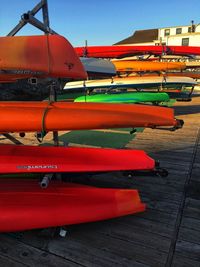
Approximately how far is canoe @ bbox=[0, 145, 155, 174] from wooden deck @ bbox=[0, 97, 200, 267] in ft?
2.07

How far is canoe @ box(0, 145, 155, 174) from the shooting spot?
3146 mm

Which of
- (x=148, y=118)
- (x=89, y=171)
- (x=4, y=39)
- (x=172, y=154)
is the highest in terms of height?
(x=4, y=39)

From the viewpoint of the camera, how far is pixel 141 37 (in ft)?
203

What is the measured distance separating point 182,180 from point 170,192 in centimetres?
51

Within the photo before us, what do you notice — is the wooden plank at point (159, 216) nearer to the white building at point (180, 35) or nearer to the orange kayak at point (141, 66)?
the orange kayak at point (141, 66)

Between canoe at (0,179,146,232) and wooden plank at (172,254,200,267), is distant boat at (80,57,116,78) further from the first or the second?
wooden plank at (172,254,200,267)

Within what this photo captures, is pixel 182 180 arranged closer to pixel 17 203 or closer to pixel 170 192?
pixel 170 192

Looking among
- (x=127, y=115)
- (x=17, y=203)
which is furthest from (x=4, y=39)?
(x=17, y=203)

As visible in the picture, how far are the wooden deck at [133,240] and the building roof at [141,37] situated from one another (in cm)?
5847

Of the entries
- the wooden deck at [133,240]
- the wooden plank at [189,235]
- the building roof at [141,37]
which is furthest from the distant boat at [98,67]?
the building roof at [141,37]

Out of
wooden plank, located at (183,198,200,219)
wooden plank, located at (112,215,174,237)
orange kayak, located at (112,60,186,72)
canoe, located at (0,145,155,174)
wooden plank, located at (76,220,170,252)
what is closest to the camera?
wooden plank, located at (76,220,170,252)

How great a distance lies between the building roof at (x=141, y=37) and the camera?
59153mm

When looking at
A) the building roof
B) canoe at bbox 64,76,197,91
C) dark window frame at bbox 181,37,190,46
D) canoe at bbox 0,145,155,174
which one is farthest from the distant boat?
the building roof

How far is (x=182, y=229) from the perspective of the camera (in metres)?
3.05
